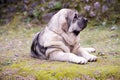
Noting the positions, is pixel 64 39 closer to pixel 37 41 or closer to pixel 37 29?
pixel 37 41

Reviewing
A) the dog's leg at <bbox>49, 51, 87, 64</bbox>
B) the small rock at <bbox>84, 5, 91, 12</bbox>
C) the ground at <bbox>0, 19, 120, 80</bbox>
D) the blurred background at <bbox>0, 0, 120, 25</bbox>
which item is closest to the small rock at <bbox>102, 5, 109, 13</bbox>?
the blurred background at <bbox>0, 0, 120, 25</bbox>

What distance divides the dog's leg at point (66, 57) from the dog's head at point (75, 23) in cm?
58


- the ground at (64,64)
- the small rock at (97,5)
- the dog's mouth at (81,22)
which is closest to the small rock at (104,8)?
the small rock at (97,5)

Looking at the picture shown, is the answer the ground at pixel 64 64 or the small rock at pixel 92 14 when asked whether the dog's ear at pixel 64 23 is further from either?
the small rock at pixel 92 14

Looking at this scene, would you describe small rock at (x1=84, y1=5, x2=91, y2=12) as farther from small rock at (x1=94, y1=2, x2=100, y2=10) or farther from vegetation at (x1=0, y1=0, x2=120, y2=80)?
small rock at (x1=94, y1=2, x2=100, y2=10)

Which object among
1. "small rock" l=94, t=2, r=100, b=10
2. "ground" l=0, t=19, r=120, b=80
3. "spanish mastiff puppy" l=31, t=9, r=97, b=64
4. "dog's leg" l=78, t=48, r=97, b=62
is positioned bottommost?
"ground" l=0, t=19, r=120, b=80

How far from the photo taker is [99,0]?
1227 centimetres

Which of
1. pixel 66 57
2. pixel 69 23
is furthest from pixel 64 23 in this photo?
pixel 66 57

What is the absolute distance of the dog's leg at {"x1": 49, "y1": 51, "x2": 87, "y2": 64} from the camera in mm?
6511

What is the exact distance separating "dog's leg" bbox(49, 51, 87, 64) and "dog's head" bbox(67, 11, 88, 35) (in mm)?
577

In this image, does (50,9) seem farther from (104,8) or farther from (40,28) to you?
(104,8)

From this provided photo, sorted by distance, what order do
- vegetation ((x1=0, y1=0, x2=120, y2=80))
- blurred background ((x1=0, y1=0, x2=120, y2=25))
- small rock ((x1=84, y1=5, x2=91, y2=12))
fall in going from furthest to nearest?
small rock ((x1=84, y1=5, x2=91, y2=12)) < blurred background ((x1=0, y1=0, x2=120, y2=25)) < vegetation ((x1=0, y1=0, x2=120, y2=80))

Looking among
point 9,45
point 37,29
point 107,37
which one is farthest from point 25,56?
point 37,29

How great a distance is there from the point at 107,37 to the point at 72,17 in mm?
3470
